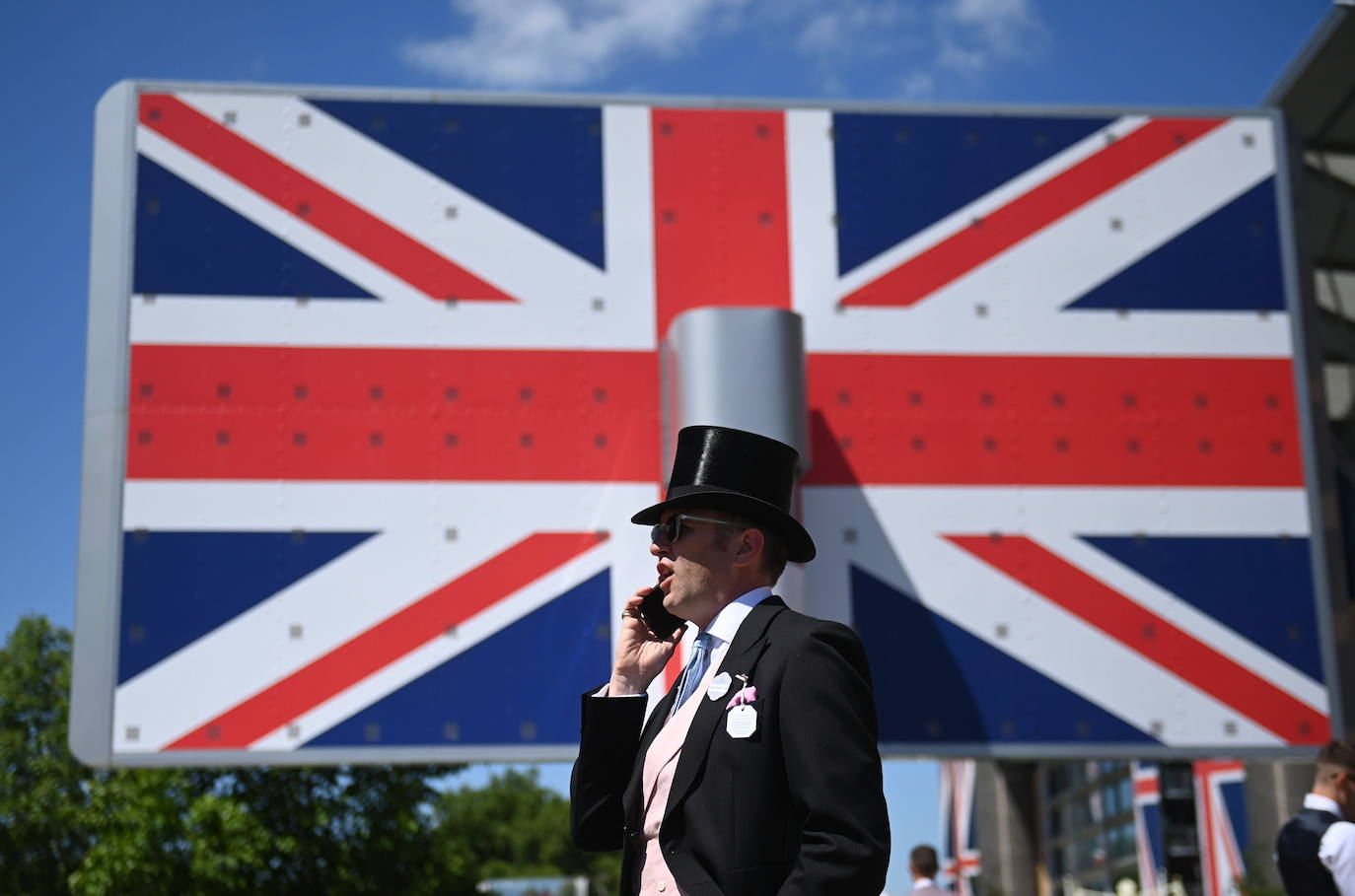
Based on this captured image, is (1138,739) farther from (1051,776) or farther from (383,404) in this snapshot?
(1051,776)

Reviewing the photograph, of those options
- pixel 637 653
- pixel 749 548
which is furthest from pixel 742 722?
pixel 637 653

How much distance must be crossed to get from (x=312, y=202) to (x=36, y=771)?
2935cm

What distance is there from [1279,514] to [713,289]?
4.43 m

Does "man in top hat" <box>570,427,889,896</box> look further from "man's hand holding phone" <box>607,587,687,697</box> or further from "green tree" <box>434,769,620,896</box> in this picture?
"green tree" <box>434,769,620,896</box>

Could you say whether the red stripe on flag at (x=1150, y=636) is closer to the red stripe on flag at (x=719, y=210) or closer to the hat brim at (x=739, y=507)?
the red stripe on flag at (x=719, y=210)

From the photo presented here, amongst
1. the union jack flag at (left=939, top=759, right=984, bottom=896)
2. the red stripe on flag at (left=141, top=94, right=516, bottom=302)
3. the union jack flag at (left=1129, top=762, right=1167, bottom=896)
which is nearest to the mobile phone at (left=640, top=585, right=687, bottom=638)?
the red stripe on flag at (left=141, top=94, right=516, bottom=302)

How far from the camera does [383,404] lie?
10961mm

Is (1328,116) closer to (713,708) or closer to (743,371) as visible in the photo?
(743,371)

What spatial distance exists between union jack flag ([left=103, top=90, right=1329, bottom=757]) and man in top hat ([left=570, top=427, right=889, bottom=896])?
24.4 feet

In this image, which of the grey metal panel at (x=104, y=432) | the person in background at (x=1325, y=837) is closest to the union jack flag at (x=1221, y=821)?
the grey metal panel at (x=104, y=432)

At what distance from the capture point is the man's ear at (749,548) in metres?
3.10

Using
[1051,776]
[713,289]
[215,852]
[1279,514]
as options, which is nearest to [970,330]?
[713,289]

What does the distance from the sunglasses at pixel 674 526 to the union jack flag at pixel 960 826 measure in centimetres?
3951

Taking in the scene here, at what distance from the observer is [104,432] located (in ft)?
35.2
